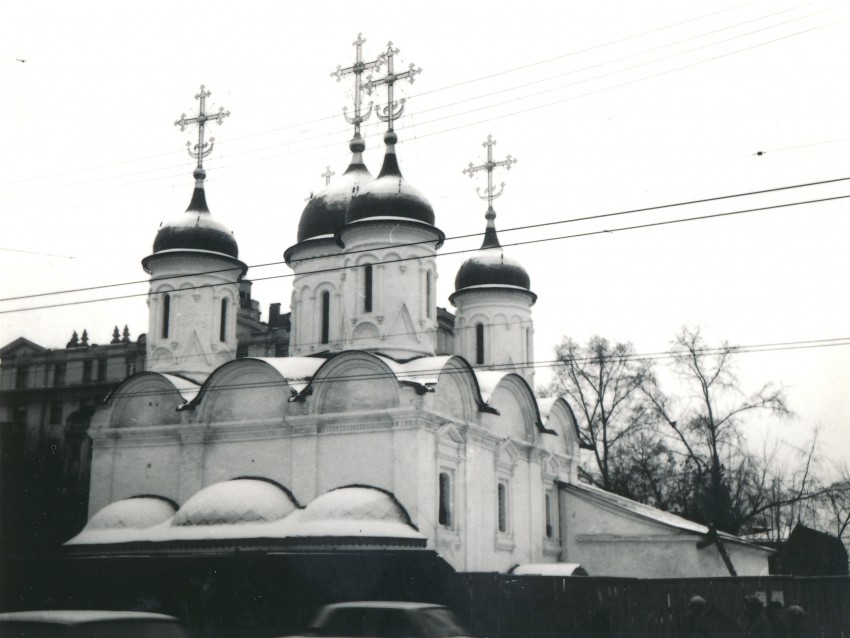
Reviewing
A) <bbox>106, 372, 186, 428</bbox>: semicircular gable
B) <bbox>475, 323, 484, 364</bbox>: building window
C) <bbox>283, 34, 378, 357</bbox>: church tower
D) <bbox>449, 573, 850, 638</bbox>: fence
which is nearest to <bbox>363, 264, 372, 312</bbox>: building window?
<bbox>283, 34, 378, 357</bbox>: church tower

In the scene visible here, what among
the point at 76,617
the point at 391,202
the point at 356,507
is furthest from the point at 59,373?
the point at 76,617

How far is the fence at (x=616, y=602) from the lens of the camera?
60.3 feet

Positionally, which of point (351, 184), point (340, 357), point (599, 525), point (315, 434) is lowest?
point (599, 525)

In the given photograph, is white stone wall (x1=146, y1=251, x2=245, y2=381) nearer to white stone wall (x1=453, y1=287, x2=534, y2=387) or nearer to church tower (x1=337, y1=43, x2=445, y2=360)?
church tower (x1=337, y1=43, x2=445, y2=360)

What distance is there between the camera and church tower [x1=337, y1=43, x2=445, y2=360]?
2523 centimetres

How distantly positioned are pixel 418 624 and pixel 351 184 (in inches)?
803

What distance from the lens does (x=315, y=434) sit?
23031 mm

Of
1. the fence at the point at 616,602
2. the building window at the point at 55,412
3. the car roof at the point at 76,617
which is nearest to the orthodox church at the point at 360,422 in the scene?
the fence at the point at 616,602

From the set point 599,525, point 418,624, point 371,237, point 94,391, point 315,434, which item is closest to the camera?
point 418,624

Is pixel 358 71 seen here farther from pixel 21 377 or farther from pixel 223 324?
pixel 21 377

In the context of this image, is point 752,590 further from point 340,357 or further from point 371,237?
point 371,237

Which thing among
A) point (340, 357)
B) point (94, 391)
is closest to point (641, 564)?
point (340, 357)

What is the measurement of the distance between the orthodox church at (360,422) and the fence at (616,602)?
191cm

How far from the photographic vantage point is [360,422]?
22.6 m
